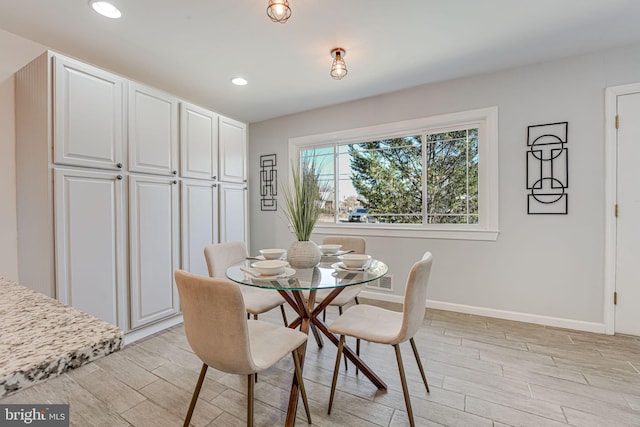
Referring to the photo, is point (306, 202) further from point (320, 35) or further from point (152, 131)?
point (152, 131)

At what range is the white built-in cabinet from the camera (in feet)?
6.28

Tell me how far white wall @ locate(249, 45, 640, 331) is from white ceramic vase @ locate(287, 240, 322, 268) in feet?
5.73

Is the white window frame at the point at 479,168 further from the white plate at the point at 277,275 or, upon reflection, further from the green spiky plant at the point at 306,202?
the white plate at the point at 277,275

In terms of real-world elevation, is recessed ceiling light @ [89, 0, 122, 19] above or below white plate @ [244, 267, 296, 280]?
above

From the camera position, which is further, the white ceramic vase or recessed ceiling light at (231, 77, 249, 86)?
recessed ceiling light at (231, 77, 249, 86)

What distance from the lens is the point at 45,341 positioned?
1.63 feet

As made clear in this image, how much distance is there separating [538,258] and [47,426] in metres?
3.35

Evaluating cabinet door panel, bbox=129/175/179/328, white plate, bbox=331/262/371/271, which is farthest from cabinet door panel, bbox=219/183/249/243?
white plate, bbox=331/262/371/271

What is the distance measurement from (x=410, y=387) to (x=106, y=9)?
10.3 feet

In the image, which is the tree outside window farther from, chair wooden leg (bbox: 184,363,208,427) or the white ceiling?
chair wooden leg (bbox: 184,363,208,427)

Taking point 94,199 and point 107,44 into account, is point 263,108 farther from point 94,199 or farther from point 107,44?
point 94,199

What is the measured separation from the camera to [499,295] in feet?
9.38

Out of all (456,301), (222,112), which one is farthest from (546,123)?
(222,112)

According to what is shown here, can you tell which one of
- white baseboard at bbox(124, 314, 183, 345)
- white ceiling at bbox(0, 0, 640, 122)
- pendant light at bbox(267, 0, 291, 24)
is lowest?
white baseboard at bbox(124, 314, 183, 345)
